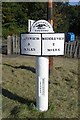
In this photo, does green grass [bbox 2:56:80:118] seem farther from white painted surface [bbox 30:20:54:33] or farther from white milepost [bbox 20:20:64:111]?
white painted surface [bbox 30:20:54:33]

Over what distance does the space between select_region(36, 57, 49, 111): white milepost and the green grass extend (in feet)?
0.43

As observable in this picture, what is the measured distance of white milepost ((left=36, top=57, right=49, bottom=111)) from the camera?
5.85 metres

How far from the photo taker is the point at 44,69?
5.86 metres

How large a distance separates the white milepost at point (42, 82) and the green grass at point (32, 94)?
0.13m

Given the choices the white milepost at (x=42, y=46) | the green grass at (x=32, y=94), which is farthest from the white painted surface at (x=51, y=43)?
the green grass at (x=32, y=94)

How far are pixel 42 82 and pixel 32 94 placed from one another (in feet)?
3.62

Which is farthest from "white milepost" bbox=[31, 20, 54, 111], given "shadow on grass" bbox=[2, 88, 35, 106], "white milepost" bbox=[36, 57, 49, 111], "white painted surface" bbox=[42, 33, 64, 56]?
"shadow on grass" bbox=[2, 88, 35, 106]

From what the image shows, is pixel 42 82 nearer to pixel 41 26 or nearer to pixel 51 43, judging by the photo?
pixel 51 43

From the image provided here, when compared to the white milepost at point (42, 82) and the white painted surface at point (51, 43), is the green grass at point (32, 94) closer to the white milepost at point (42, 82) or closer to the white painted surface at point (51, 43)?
the white milepost at point (42, 82)

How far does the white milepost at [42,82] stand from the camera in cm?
585

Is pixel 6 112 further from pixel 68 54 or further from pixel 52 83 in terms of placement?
pixel 68 54

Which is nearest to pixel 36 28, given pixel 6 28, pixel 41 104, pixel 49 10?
pixel 41 104

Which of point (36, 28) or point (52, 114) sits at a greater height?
point (36, 28)

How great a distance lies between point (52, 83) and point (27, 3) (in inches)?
789
